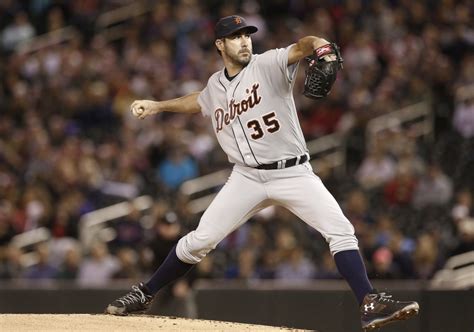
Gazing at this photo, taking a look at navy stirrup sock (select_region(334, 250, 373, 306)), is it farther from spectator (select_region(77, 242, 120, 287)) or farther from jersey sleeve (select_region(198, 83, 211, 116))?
spectator (select_region(77, 242, 120, 287))

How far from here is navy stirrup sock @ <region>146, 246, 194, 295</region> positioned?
7082mm

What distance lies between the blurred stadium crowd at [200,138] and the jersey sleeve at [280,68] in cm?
319

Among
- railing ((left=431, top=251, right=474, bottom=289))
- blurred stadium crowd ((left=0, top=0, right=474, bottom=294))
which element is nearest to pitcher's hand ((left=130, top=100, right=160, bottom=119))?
blurred stadium crowd ((left=0, top=0, right=474, bottom=294))

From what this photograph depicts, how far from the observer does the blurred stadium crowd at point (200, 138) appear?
36.1 ft

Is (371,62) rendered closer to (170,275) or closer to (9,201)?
(9,201)

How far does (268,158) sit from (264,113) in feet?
0.89

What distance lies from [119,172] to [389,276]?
373cm

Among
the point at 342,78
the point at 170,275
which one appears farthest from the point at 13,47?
the point at 170,275

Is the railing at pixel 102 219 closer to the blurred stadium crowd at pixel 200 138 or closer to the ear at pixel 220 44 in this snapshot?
the blurred stadium crowd at pixel 200 138

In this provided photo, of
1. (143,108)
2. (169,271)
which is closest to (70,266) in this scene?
(169,271)

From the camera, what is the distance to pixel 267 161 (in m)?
6.66

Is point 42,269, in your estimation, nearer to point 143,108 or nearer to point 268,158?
point 143,108

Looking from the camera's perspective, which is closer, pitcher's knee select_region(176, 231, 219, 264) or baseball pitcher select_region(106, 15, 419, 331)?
baseball pitcher select_region(106, 15, 419, 331)

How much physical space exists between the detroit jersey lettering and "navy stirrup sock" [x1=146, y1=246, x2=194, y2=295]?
2.57ft
